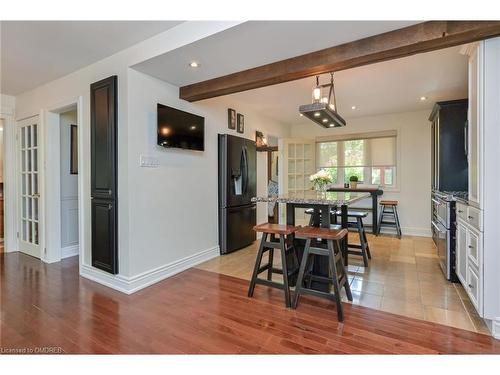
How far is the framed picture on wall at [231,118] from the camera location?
14.1 feet

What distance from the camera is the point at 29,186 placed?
4.04 m

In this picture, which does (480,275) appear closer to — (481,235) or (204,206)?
(481,235)

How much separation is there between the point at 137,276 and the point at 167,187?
102cm

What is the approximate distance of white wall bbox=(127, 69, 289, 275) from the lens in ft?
9.11

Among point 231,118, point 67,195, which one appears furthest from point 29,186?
point 231,118

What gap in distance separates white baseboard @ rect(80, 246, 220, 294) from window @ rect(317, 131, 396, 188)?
3.94 m

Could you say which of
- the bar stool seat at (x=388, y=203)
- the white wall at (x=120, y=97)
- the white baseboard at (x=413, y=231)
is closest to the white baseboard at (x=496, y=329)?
the white wall at (x=120, y=97)

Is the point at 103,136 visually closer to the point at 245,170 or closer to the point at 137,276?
the point at 137,276

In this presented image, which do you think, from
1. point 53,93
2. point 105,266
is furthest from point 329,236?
point 53,93

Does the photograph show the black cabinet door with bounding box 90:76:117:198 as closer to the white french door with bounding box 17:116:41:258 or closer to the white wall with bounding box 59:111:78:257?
the white wall with bounding box 59:111:78:257

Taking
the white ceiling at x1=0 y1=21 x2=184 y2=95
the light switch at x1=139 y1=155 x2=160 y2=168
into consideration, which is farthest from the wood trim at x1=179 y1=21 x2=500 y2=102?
the light switch at x1=139 y1=155 x2=160 y2=168

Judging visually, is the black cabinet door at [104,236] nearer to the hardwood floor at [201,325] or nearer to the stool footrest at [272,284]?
the hardwood floor at [201,325]

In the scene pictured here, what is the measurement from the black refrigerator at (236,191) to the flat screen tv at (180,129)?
0.57 metres
